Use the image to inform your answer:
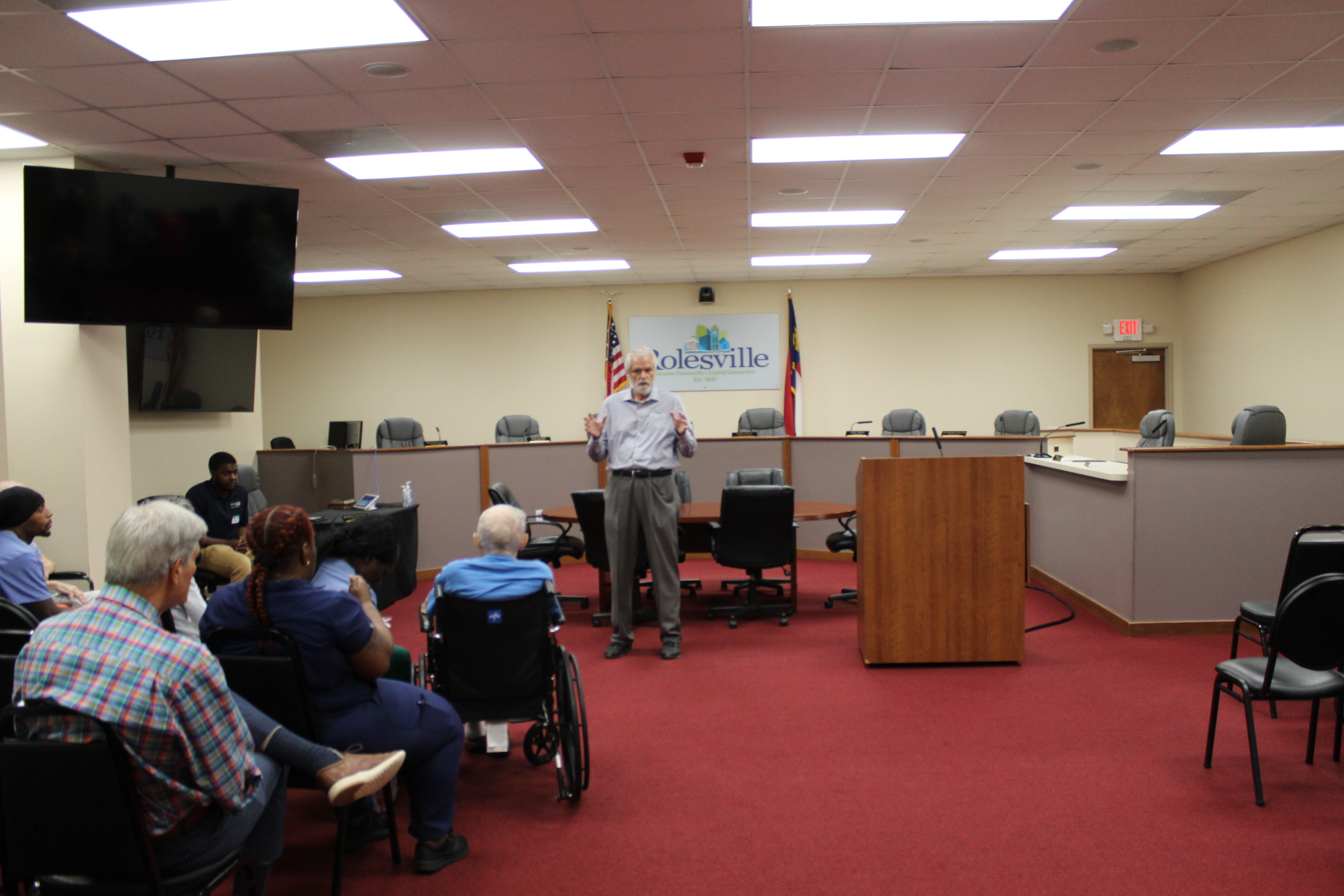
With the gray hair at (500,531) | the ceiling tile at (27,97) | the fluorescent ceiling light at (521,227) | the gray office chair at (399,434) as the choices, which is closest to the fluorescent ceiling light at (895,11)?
the gray hair at (500,531)

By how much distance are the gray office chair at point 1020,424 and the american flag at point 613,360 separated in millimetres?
4597

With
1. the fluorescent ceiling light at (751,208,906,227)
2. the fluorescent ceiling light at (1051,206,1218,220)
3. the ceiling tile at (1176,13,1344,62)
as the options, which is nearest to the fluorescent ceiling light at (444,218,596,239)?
the fluorescent ceiling light at (751,208,906,227)

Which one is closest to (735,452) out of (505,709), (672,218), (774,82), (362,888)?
(672,218)

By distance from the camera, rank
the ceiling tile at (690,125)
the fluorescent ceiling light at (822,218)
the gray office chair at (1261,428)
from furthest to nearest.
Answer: the fluorescent ceiling light at (822,218) → the gray office chair at (1261,428) → the ceiling tile at (690,125)

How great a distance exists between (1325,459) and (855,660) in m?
3.03

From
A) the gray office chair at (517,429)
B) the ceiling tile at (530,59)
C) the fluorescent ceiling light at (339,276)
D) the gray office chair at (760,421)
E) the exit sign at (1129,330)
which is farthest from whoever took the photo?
the exit sign at (1129,330)

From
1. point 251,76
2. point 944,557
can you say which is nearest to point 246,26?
point 251,76

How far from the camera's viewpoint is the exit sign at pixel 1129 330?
11484 millimetres

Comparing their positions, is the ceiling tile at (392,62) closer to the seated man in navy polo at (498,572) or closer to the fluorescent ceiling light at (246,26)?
the fluorescent ceiling light at (246,26)

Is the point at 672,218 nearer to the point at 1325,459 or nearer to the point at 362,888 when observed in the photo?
the point at 1325,459

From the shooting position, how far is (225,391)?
6.85 meters

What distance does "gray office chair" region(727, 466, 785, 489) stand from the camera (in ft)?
21.0

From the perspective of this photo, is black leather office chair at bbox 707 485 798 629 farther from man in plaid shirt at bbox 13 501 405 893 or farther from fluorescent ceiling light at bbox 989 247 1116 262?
fluorescent ceiling light at bbox 989 247 1116 262

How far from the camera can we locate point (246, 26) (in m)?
3.87
